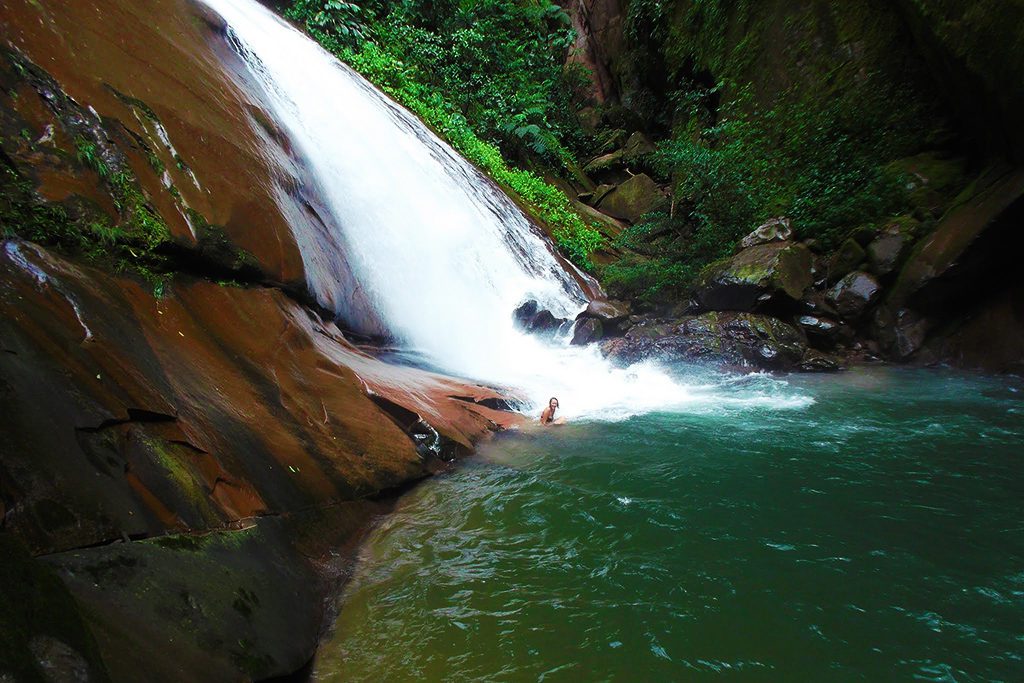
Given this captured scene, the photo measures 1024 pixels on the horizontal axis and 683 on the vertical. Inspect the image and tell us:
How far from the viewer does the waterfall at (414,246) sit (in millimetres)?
7879

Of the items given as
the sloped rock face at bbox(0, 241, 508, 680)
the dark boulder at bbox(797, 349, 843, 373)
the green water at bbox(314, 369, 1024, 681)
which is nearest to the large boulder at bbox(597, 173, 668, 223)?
the dark boulder at bbox(797, 349, 843, 373)

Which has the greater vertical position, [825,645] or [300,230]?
[300,230]

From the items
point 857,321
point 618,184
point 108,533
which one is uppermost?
point 618,184

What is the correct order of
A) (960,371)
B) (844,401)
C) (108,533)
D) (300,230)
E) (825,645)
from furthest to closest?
(960,371), (844,401), (300,230), (825,645), (108,533)

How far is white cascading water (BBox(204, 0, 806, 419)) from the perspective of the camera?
7.90m

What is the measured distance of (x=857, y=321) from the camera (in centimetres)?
932

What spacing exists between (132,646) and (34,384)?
1.42 meters

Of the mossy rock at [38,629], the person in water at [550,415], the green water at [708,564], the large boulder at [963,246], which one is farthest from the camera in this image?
the large boulder at [963,246]

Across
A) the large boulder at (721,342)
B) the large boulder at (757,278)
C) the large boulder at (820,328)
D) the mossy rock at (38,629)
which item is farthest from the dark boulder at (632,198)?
the mossy rock at (38,629)

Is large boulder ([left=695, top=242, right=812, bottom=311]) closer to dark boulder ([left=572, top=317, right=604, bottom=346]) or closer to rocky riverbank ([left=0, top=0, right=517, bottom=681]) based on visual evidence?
dark boulder ([left=572, top=317, right=604, bottom=346])

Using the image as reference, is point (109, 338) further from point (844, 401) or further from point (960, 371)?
point (960, 371)

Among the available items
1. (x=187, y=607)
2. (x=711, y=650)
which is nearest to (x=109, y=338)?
(x=187, y=607)

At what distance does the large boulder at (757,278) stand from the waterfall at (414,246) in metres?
2.16

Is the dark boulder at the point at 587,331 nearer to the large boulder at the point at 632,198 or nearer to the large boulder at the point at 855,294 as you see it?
the large boulder at the point at 855,294
